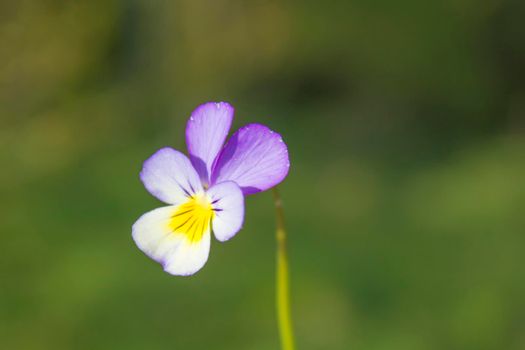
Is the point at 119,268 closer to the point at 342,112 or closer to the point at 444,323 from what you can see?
the point at 444,323

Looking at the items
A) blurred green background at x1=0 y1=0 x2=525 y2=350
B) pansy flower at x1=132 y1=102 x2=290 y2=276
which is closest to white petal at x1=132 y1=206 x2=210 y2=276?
pansy flower at x1=132 y1=102 x2=290 y2=276

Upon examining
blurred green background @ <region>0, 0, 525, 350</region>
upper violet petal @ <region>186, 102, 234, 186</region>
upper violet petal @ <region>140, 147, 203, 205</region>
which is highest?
upper violet petal @ <region>186, 102, 234, 186</region>

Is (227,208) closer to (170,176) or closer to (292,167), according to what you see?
(170,176)

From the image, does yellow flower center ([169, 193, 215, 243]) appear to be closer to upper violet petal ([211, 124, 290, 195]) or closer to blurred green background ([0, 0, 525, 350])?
upper violet petal ([211, 124, 290, 195])

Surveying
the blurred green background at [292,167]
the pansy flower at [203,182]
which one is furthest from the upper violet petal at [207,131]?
the blurred green background at [292,167]

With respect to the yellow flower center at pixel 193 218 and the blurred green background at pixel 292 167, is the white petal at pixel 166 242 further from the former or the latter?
the blurred green background at pixel 292 167

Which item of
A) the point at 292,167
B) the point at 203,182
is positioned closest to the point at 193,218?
the point at 203,182

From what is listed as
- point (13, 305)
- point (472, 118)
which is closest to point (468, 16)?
point (472, 118)
